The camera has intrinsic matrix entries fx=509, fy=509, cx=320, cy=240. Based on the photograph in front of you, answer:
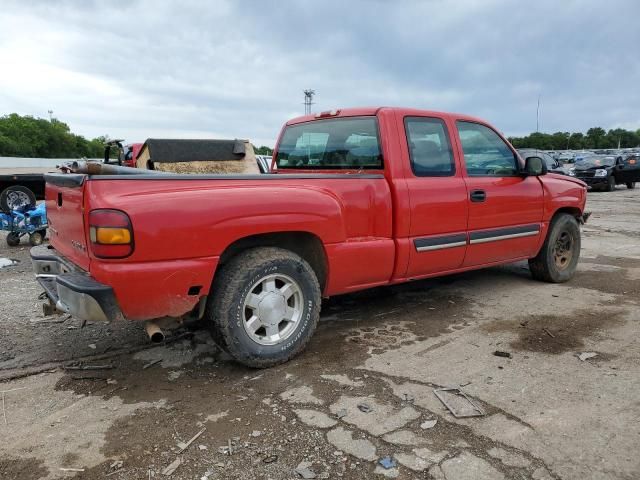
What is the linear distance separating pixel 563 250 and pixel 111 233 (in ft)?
16.7

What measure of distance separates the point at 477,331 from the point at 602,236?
680 centimetres

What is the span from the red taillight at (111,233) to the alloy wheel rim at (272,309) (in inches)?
33.0

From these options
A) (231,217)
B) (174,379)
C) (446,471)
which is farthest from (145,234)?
(446,471)

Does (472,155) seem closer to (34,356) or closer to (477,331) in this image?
(477,331)

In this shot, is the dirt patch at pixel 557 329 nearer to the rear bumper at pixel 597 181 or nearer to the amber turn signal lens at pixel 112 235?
the amber turn signal lens at pixel 112 235

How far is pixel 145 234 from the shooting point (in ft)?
9.32

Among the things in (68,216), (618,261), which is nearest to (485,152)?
(618,261)

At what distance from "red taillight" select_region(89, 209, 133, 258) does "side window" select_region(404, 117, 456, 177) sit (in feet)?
7.79

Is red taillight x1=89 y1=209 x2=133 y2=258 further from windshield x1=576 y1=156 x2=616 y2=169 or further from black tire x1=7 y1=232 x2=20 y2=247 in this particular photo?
windshield x1=576 y1=156 x2=616 y2=169

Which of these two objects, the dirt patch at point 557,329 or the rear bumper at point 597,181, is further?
the rear bumper at point 597,181

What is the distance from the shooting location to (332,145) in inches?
182

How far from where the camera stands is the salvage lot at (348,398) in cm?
244

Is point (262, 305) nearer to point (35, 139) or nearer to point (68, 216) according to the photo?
point (68, 216)

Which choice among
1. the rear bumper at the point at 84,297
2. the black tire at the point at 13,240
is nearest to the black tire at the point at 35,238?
the black tire at the point at 13,240
